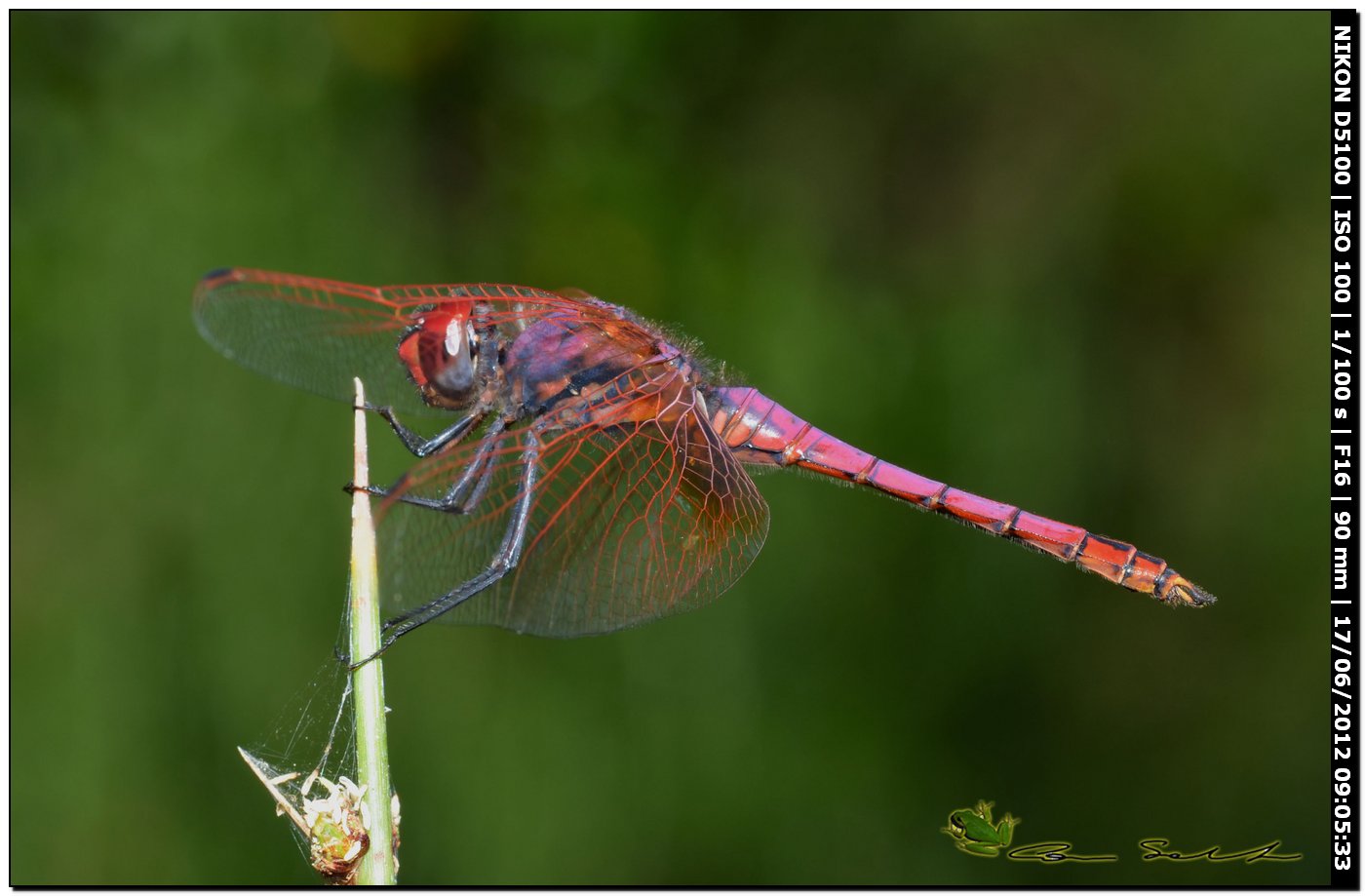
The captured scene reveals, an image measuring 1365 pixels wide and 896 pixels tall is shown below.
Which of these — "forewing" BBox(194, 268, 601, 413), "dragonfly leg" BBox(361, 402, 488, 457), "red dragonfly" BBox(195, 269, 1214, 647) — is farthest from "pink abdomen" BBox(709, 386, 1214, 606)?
"dragonfly leg" BBox(361, 402, 488, 457)

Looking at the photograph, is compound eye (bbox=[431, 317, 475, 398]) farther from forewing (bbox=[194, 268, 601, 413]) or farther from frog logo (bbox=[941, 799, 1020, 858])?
frog logo (bbox=[941, 799, 1020, 858])

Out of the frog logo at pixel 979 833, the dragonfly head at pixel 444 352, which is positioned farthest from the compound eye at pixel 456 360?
the frog logo at pixel 979 833

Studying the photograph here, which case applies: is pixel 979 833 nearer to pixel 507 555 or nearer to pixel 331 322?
pixel 507 555

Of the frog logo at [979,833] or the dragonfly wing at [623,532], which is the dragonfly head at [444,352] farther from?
the frog logo at [979,833]

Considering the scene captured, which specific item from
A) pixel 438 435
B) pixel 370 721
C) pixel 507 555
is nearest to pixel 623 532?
pixel 507 555

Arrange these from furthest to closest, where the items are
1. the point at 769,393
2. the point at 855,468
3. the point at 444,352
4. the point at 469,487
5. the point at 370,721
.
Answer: the point at 769,393 < the point at 855,468 < the point at 444,352 < the point at 469,487 < the point at 370,721

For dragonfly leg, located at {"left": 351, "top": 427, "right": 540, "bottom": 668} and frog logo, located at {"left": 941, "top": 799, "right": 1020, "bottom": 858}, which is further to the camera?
frog logo, located at {"left": 941, "top": 799, "right": 1020, "bottom": 858}
